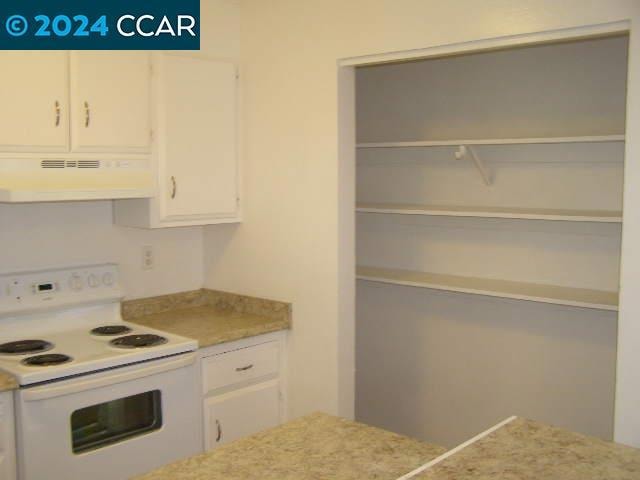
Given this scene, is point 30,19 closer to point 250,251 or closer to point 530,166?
point 250,251

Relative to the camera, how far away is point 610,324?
3.19 metres

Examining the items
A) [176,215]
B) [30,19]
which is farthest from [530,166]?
[30,19]

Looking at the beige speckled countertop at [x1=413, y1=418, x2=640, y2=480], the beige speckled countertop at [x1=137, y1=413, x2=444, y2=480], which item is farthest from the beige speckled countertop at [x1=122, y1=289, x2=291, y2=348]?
the beige speckled countertop at [x1=413, y1=418, x2=640, y2=480]

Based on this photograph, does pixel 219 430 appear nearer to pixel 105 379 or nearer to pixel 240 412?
pixel 240 412

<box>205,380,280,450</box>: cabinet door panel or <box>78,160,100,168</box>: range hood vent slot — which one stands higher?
<box>78,160,100,168</box>: range hood vent slot

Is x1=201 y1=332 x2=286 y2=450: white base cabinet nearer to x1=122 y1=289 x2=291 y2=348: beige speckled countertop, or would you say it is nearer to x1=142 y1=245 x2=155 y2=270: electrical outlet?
x1=122 y1=289 x2=291 y2=348: beige speckled countertop

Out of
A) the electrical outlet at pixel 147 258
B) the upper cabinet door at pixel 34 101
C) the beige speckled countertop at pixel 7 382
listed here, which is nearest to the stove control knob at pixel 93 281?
the electrical outlet at pixel 147 258

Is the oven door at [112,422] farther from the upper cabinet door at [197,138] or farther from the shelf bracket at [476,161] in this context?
the shelf bracket at [476,161]

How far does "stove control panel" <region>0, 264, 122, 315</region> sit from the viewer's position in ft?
9.66

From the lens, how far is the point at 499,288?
3.31m

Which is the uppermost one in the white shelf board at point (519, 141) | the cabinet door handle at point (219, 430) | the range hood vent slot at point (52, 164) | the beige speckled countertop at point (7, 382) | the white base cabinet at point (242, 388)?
the white shelf board at point (519, 141)

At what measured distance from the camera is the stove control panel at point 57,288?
295cm

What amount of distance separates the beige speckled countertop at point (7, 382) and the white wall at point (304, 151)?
4.36ft

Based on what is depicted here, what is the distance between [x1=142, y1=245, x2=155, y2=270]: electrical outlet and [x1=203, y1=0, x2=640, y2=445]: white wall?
0.37 m
